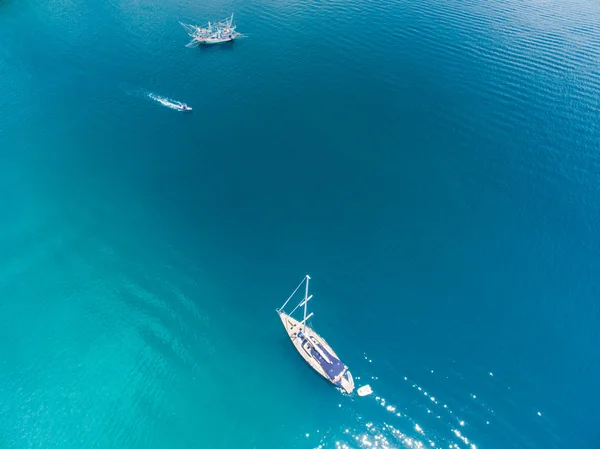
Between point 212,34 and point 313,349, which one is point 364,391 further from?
point 212,34

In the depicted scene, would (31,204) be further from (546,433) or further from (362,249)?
(546,433)

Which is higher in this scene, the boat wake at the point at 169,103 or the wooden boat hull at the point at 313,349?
the boat wake at the point at 169,103

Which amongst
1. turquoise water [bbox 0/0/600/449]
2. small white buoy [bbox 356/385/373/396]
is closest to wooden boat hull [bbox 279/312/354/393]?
small white buoy [bbox 356/385/373/396]

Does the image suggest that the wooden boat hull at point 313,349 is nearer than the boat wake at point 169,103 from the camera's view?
Yes

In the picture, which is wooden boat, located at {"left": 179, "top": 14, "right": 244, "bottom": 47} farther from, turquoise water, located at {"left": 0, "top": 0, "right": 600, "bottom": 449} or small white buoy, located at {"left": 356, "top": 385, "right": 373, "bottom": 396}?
small white buoy, located at {"left": 356, "top": 385, "right": 373, "bottom": 396}

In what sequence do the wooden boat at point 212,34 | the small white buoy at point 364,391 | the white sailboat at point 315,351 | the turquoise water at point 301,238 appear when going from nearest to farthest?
the turquoise water at point 301,238 < the small white buoy at point 364,391 < the white sailboat at point 315,351 < the wooden boat at point 212,34

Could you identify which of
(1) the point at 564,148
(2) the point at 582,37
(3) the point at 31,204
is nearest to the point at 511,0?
(2) the point at 582,37

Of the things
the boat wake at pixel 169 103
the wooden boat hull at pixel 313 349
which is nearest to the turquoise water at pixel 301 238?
the wooden boat hull at pixel 313 349

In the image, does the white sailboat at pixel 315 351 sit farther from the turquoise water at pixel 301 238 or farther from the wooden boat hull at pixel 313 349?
the turquoise water at pixel 301 238
